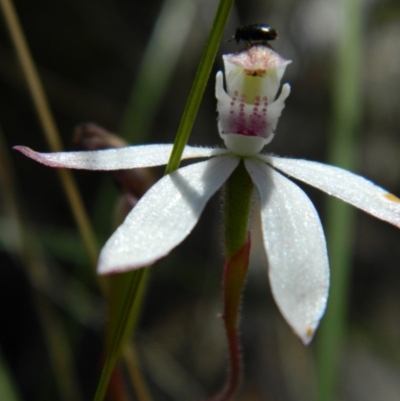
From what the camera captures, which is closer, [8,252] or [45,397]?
[45,397]

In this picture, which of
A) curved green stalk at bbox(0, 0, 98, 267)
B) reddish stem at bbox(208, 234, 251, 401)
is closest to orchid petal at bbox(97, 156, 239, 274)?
reddish stem at bbox(208, 234, 251, 401)

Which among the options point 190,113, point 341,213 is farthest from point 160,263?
point 190,113

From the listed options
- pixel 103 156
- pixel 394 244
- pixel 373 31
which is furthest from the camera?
pixel 373 31

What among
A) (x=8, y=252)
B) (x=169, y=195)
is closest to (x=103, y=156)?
(x=169, y=195)

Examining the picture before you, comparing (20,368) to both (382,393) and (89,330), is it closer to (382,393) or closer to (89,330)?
(89,330)

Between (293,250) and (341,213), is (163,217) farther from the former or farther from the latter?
(341,213)

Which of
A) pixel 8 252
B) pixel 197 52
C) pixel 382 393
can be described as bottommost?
pixel 382 393

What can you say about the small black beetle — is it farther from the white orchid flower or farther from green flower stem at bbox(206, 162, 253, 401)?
green flower stem at bbox(206, 162, 253, 401)
